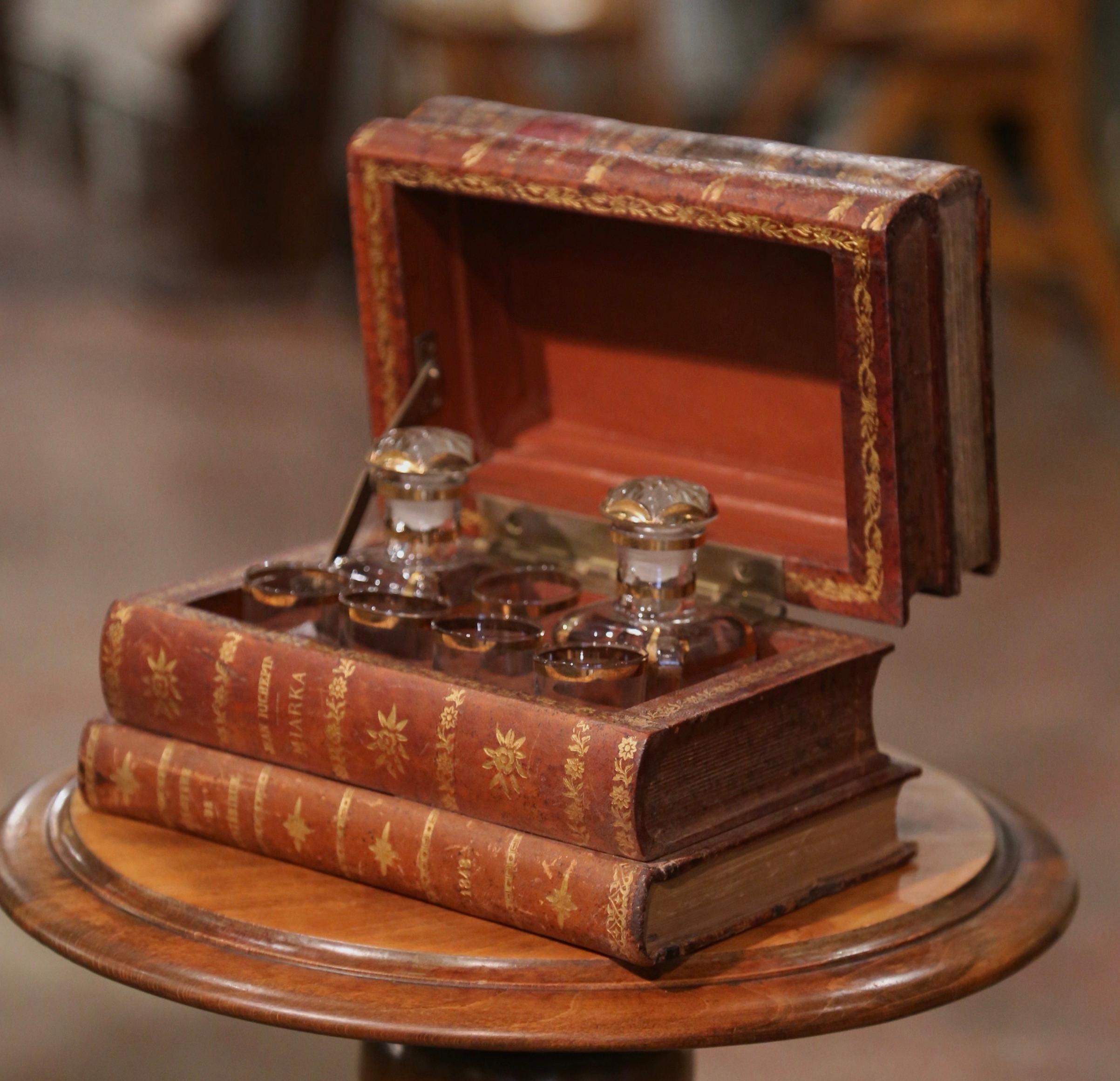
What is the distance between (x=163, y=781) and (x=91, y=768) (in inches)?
2.9

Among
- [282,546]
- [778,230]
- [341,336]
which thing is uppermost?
[778,230]

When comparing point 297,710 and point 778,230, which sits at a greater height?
point 778,230

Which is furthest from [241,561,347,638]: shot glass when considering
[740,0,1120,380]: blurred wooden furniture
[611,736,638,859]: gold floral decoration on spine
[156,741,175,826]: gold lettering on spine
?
[740,0,1120,380]: blurred wooden furniture

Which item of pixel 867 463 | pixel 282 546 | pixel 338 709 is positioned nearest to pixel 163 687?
pixel 338 709

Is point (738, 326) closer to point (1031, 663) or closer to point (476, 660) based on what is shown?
point (476, 660)

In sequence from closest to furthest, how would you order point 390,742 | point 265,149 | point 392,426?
point 390,742, point 392,426, point 265,149

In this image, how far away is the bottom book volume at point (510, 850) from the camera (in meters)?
1.14

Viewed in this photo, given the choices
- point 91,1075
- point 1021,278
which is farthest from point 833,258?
point 1021,278

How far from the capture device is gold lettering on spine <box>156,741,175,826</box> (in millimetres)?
1332

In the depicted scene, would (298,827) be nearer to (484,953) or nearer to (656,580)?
(484,953)

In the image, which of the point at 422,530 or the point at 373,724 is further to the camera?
the point at 422,530

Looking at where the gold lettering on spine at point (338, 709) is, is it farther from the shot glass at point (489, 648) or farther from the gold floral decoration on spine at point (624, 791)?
the gold floral decoration on spine at point (624, 791)

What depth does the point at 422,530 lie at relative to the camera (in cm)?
140

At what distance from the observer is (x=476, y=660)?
4.31 feet
